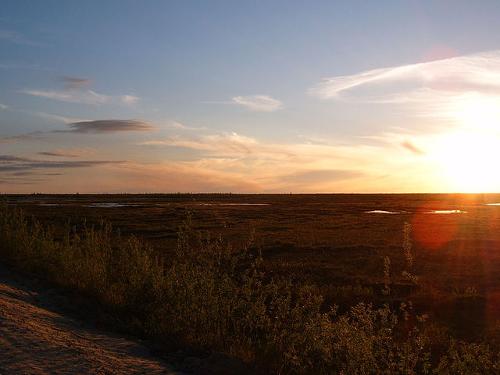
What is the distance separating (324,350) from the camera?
6543 mm

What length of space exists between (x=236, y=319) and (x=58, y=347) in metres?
3.11

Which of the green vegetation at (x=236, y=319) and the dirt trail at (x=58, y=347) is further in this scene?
the green vegetation at (x=236, y=319)

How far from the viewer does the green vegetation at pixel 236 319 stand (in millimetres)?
6652

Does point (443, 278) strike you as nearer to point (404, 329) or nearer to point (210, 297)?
point (404, 329)

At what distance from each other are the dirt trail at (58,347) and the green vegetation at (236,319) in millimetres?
974

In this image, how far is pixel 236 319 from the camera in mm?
8805

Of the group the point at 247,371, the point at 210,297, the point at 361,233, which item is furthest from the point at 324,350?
the point at 361,233

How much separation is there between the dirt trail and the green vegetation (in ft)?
3.20

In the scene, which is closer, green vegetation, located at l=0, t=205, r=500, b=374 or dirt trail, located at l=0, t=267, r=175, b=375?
dirt trail, located at l=0, t=267, r=175, b=375

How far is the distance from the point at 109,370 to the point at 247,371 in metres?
1.74

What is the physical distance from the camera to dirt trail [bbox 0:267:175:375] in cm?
591

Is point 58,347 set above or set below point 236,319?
above

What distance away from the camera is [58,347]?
6.54 meters

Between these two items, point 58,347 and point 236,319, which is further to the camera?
point 236,319
